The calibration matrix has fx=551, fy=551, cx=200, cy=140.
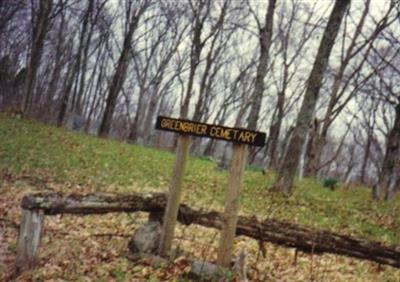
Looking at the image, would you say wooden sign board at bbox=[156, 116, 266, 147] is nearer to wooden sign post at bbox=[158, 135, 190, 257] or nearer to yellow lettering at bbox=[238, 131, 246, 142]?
yellow lettering at bbox=[238, 131, 246, 142]

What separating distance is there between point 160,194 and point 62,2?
2345cm

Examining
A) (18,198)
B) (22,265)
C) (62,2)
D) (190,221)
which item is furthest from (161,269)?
(62,2)

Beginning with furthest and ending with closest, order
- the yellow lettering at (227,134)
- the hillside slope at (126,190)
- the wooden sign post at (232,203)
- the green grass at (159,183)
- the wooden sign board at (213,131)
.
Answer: the green grass at (159,183) → the hillside slope at (126,190) → the yellow lettering at (227,134) → the wooden sign post at (232,203) → the wooden sign board at (213,131)

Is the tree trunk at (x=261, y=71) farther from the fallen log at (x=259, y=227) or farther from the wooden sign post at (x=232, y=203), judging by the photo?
Result: the wooden sign post at (x=232, y=203)

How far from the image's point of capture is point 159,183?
15.7 m

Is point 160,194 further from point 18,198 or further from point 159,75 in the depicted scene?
point 159,75

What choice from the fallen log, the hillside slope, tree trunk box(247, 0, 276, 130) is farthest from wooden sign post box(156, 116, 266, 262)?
tree trunk box(247, 0, 276, 130)

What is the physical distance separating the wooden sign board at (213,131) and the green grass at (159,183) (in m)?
3.05

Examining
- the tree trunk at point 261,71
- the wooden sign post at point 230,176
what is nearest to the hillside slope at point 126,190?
the wooden sign post at point 230,176

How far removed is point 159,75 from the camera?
140 feet

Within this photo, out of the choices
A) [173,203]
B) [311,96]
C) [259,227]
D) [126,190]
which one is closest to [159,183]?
[126,190]

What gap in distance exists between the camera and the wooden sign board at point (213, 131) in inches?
271

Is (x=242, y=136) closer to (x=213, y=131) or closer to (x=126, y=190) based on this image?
(x=213, y=131)

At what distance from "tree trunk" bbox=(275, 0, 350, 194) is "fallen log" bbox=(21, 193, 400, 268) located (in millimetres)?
7195
